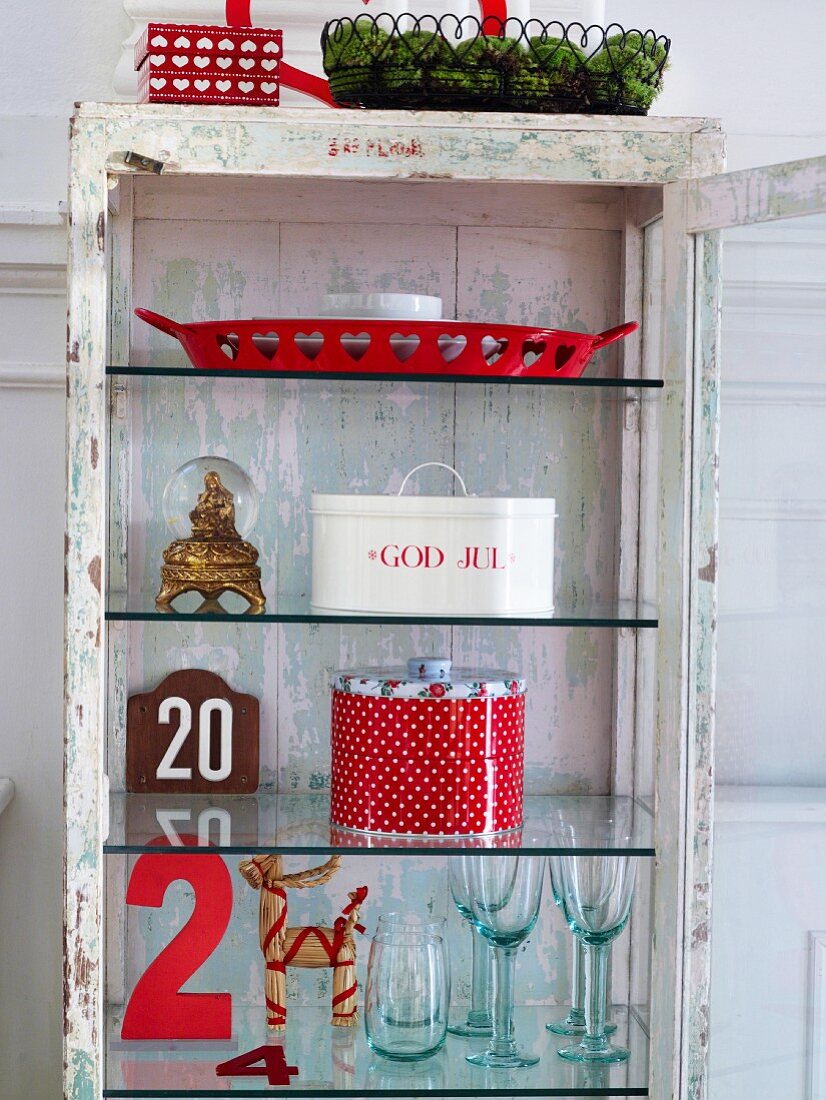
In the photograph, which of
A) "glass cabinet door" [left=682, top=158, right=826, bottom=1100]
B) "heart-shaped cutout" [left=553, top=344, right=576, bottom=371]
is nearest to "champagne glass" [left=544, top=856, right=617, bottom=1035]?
"glass cabinet door" [left=682, top=158, right=826, bottom=1100]

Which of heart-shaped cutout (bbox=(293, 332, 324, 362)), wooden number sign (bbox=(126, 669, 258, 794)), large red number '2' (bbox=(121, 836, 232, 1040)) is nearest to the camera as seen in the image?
heart-shaped cutout (bbox=(293, 332, 324, 362))

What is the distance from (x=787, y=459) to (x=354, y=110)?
616 mm

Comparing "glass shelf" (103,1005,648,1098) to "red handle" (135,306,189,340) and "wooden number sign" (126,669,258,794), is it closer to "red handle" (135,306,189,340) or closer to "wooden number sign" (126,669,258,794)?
"wooden number sign" (126,669,258,794)

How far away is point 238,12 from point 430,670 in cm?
81

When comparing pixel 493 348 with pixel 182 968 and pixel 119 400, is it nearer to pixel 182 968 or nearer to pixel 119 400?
pixel 119 400

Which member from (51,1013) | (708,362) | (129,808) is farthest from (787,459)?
(51,1013)

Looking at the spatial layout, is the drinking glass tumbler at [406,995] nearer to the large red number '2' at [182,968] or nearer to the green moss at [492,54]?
the large red number '2' at [182,968]

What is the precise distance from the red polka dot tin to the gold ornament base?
0.57 ft

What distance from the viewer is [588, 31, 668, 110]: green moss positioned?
1364 millimetres

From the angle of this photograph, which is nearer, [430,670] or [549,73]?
[549,73]

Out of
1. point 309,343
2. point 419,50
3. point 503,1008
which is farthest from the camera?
point 503,1008

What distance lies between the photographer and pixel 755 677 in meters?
1.37

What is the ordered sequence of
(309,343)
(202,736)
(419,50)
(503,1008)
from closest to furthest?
(419,50), (309,343), (503,1008), (202,736)

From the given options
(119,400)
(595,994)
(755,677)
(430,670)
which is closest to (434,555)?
(430,670)
